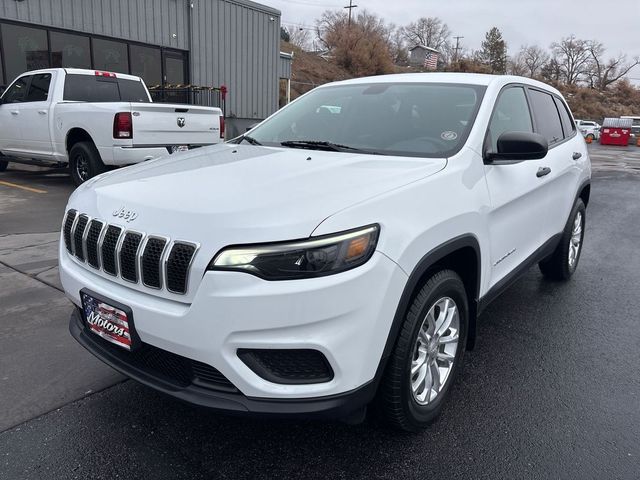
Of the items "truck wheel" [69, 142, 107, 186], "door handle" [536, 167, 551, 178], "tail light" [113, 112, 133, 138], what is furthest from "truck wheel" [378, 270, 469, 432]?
"truck wheel" [69, 142, 107, 186]

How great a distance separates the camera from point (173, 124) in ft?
26.6

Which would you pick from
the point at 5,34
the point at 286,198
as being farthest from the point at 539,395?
the point at 5,34

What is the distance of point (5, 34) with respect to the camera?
11.9 m

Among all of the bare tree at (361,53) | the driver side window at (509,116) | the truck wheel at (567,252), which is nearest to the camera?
the driver side window at (509,116)

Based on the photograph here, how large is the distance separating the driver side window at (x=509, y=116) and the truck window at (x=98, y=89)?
7.49m

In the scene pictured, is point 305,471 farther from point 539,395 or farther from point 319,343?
point 539,395

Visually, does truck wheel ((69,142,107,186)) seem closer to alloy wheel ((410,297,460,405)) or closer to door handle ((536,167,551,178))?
door handle ((536,167,551,178))

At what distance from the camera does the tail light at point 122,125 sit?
24.8ft

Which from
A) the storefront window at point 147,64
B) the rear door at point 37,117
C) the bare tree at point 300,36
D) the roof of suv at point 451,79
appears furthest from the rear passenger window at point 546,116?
the bare tree at point 300,36

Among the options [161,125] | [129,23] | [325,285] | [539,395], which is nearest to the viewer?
[325,285]

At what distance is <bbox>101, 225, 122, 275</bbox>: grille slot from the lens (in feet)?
7.43

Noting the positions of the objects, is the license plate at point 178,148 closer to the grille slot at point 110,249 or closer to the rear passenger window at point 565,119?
the rear passenger window at point 565,119

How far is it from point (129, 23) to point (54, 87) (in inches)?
247

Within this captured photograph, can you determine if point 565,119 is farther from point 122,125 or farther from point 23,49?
point 23,49
